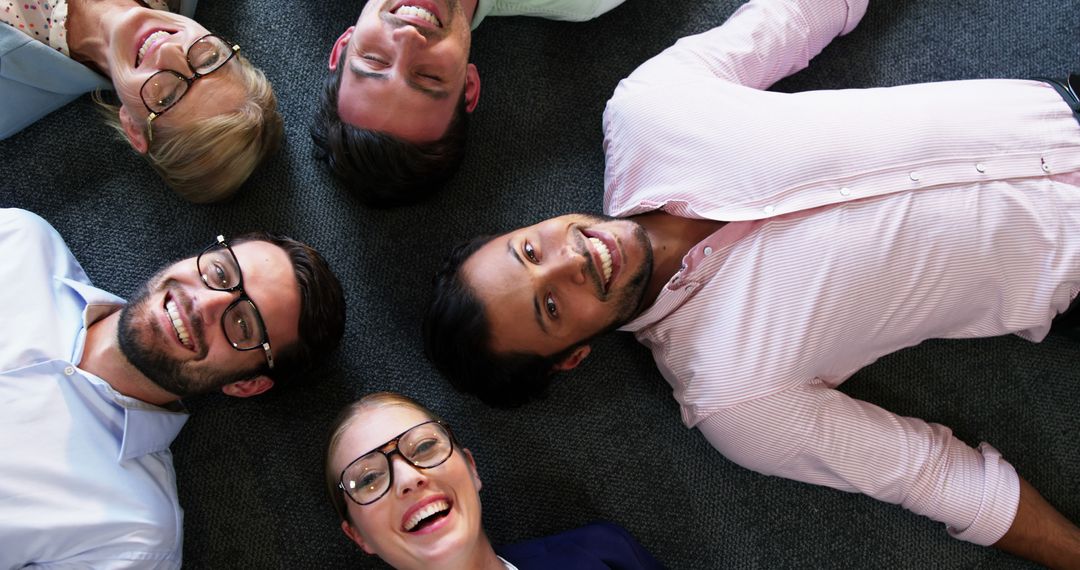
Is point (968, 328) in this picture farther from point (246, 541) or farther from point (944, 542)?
point (246, 541)

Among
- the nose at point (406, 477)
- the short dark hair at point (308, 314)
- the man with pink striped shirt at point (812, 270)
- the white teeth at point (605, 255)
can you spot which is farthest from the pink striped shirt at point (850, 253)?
the short dark hair at point (308, 314)

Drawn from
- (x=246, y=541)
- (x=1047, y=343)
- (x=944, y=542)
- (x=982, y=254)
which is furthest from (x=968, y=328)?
(x=246, y=541)

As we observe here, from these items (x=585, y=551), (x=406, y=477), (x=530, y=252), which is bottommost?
(x=585, y=551)

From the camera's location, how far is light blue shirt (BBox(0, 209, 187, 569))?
1.71 metres

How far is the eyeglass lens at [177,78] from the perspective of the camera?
1914 millimetres

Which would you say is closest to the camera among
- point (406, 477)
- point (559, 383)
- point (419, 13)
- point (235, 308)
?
point (406, 477)

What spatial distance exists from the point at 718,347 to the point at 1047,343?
118 centimetres

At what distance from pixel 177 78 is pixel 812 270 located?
1.78 meters

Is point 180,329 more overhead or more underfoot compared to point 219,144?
more underfoot

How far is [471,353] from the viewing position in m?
1.83

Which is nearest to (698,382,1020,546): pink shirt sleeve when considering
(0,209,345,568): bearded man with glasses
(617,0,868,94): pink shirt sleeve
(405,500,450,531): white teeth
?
(405,500,450,531): white teeth

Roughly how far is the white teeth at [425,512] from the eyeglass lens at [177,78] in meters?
1.30

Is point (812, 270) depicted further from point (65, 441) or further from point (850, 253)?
point (65, 441)

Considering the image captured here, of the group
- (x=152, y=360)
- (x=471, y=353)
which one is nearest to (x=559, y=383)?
(x=471, y=353)
